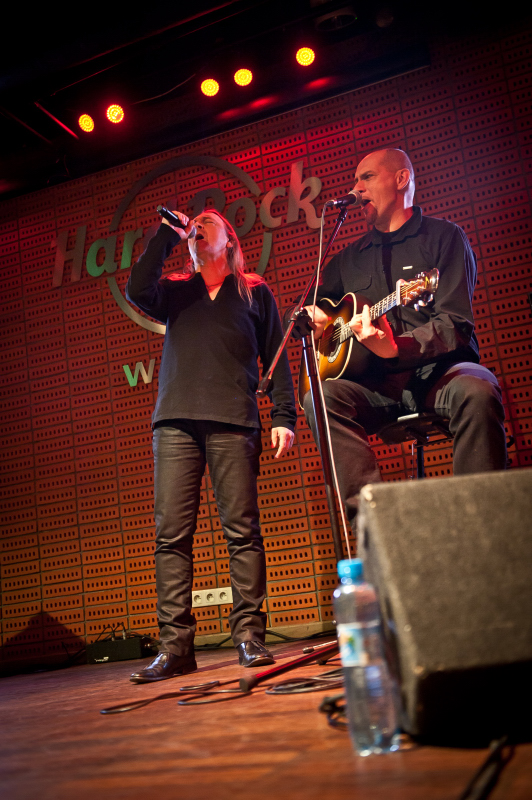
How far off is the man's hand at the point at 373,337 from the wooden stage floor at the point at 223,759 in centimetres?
117

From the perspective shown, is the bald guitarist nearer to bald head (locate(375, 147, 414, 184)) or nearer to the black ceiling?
bald head (locate(375, 147, 414, 184))

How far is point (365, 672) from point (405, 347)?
5.25ft

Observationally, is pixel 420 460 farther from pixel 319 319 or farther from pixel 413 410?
pixel 319 319

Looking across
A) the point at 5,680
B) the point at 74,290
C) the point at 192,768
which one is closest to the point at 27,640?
the point at 5,680

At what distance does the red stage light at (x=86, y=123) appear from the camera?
4.53 metres

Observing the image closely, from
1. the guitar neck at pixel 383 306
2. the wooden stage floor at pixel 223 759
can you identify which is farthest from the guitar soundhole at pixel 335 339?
the wooden stage floor at pixel 223 759

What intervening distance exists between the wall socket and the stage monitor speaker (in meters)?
3.21

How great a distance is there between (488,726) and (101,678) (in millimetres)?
2516

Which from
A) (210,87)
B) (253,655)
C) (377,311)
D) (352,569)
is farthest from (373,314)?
(210,87)

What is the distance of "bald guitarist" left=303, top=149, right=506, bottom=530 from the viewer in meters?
2.38

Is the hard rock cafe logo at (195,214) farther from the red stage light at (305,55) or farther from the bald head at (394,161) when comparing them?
the bald head at (394,161)

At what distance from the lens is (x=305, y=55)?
13.5 ft

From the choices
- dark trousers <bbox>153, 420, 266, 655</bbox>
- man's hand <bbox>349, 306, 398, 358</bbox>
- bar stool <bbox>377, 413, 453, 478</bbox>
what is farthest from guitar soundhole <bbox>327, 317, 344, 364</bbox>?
dark trousers <bbox>153, 420, 266, 655</bbox>

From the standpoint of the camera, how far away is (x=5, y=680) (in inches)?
156
